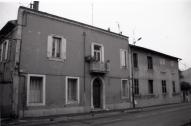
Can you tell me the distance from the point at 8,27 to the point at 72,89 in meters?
6.93

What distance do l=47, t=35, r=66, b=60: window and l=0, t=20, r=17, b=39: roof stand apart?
2672 mm

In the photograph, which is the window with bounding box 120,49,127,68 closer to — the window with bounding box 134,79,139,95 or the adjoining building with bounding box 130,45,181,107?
the adjoining building with bounding box 130,45,181,107

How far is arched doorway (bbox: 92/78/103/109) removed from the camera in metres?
16.8

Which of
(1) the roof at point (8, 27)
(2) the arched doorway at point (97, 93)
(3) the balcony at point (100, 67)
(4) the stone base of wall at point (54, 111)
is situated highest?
(1) the roof at point (8, 27)

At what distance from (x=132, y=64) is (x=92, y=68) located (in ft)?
21.5

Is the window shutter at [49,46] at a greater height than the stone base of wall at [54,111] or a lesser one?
greater

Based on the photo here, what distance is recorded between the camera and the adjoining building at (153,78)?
69.7ft

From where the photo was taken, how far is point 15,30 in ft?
43.1

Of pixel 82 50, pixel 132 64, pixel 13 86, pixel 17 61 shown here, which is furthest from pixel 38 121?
pixel 132 64

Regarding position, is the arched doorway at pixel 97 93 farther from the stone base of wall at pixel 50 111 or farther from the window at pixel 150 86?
the window at pixel 150 86

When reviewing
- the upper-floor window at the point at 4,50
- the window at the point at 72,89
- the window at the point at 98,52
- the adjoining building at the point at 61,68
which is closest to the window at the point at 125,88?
the adjoining building at the point at 61,68

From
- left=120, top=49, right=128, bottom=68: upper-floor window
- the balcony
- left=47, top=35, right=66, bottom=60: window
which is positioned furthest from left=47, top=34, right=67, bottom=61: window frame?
left=120, top=49, right=128, bottom=68: upper-floor window

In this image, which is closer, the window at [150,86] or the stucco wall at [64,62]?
the stucco wall at [64,62]

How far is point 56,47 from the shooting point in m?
14.6
